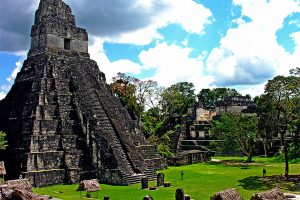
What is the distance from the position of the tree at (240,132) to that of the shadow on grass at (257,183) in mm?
11423

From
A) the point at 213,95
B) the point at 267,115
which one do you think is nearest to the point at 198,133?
the point at 267,115

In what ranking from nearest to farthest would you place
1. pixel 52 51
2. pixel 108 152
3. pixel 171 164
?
pixel 108 152 < pixel 52 51 < pixel 171 164

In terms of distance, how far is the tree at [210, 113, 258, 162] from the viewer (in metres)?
36.3

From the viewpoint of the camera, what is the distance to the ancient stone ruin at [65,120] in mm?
23641

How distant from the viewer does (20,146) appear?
79.5 ft

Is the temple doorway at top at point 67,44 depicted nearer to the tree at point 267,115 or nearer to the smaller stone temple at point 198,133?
the smaller stone temple at point 198,133

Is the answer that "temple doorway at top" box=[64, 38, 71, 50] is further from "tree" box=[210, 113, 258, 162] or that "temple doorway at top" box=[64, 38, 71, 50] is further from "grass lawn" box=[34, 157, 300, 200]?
"tree" box=[210, 113, 258, 162]

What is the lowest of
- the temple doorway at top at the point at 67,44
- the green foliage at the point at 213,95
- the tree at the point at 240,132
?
the tree at the point at 240,132

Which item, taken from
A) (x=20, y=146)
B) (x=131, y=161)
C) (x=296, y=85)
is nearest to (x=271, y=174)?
(x=296, y=85)

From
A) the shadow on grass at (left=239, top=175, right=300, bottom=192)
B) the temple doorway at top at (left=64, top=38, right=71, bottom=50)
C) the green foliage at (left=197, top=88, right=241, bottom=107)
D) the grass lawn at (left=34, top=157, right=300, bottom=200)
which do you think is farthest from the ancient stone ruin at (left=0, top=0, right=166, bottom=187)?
the green foliage at (left=197, top=88, right=241, bottom=107)

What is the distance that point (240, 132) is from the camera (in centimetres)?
3650

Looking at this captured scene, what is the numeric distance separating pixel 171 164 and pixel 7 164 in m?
15.1

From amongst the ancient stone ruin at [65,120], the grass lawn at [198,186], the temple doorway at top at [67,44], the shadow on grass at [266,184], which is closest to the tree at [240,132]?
the grass lawn at [198,186]

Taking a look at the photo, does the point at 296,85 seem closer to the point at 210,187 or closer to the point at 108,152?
the point at 210,187
